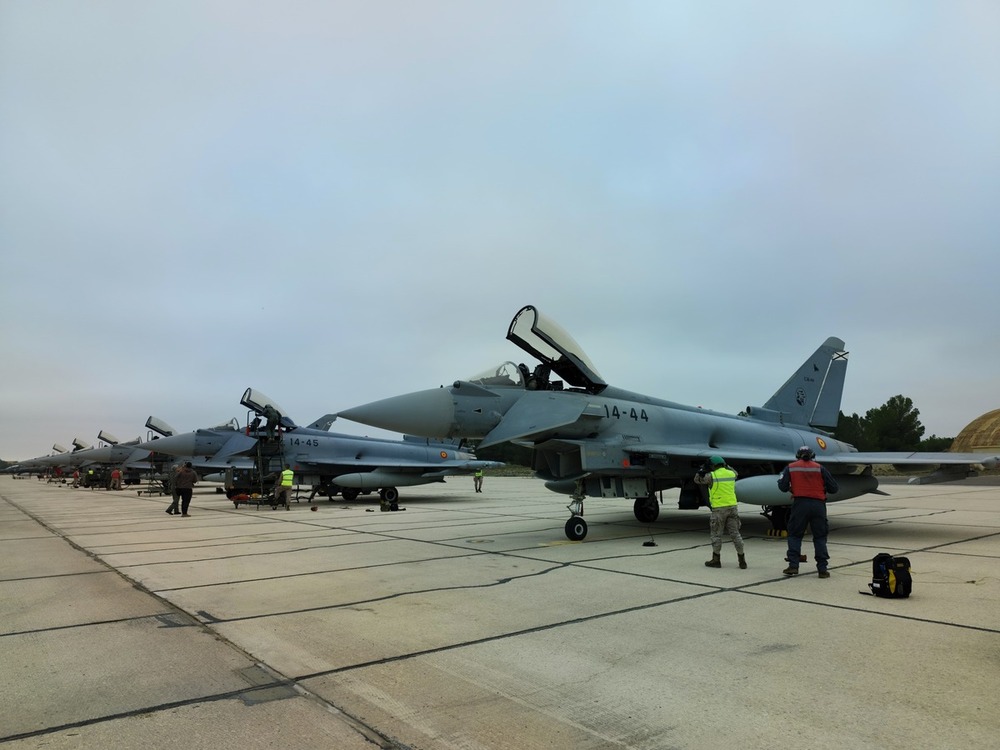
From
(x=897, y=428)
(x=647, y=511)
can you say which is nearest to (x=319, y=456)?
(x=647, y=511)

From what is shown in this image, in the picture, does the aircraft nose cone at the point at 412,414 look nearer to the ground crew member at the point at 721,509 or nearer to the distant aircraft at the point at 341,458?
the ground crew member at the point at 721,509

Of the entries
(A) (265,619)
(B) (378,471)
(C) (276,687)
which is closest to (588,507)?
(B) (378,471)

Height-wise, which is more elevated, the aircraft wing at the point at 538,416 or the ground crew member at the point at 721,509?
the aircraft wing at the point at 538,416

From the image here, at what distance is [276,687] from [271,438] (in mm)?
18647

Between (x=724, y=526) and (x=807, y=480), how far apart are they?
1179 mm

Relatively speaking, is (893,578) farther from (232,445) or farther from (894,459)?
(232,445)

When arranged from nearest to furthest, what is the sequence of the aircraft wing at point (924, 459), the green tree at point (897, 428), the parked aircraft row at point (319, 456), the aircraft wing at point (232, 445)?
the aircraft wing at point (924, 459) < the parked aircraft row at point (319, 456) < the aircraft wing at point (232, 445) < the green tree at point (897, 428)

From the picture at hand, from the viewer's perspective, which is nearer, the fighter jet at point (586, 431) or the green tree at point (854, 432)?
the fighter jet at point (586, 431)

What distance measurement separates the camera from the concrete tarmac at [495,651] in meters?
3.01

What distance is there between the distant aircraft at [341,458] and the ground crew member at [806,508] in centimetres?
1400

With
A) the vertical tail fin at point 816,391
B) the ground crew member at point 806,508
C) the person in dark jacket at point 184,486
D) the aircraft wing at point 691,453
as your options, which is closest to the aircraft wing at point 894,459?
the aircraft wing at point 691,453

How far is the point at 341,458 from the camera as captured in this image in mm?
22234

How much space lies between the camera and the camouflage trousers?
7.46m

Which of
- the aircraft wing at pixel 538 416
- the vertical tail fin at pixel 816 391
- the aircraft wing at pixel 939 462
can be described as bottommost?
the aircraft wing at pixel 939 462
